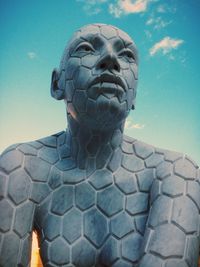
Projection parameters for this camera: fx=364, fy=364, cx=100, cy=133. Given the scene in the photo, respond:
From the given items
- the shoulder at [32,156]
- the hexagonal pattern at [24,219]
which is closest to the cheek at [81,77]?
the shoulder at [32,156]

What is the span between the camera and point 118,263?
1.47 meters

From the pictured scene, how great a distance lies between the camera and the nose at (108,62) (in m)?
1.60

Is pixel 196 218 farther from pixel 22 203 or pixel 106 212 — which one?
pixel 22 203

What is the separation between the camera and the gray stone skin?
147 cm

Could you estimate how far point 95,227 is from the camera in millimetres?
1570

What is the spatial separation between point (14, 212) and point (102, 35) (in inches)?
35.3

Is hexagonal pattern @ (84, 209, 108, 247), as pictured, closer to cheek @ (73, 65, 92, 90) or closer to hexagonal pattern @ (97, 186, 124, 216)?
hexagonal pattern @ (97, 186, 124, 216)

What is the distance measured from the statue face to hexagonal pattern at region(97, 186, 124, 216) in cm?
30

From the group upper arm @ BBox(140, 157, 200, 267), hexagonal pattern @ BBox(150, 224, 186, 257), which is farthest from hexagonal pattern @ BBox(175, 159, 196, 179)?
hexagonal pattern @ BBox(150, 224, 186, 257)

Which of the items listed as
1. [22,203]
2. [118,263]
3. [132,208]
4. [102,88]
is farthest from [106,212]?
[102,88]

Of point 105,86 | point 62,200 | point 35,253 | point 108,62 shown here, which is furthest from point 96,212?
point 35,253

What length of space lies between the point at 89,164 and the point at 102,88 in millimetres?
383

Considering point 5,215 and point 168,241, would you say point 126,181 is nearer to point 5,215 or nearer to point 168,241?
point 168,241

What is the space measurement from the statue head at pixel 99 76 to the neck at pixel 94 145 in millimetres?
54
